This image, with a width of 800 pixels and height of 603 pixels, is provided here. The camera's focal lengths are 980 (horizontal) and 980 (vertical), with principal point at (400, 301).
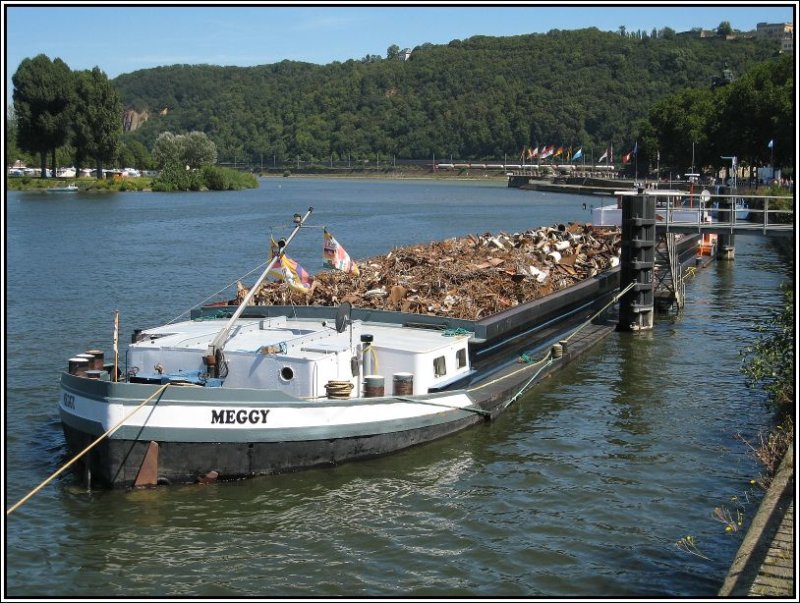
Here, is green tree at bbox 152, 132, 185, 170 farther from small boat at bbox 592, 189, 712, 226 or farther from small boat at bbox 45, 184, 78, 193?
small boat at bbox 592, 189, 712, 226

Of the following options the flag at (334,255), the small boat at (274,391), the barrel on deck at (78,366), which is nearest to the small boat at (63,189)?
the small boat at (274,391)

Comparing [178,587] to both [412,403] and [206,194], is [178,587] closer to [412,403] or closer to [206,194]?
[412,403]

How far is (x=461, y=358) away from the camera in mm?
21719

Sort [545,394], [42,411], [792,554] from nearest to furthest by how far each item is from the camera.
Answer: [792,554] → [42,411] → [545,394]

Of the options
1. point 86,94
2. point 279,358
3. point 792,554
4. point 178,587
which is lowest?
point 178,587

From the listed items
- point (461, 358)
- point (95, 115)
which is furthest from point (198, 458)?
point (95, 115)

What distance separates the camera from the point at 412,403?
19.1 metres

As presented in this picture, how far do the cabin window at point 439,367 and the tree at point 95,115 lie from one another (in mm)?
114826

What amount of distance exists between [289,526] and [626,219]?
63.2 feet

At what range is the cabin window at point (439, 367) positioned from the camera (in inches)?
805

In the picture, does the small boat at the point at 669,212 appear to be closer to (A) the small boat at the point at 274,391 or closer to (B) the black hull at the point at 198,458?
(A) the small boat at the point at 274,391

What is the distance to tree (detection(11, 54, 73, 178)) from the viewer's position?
12425cm

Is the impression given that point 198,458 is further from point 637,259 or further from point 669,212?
point 669,212

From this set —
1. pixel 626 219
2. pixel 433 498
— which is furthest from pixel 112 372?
pixel 626 219
